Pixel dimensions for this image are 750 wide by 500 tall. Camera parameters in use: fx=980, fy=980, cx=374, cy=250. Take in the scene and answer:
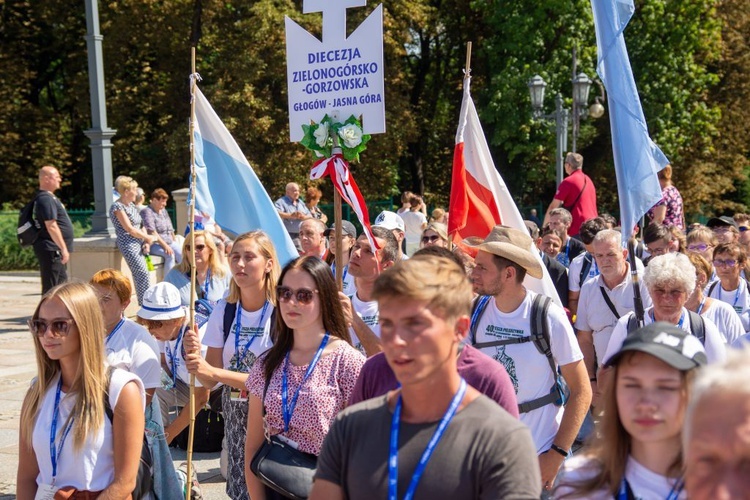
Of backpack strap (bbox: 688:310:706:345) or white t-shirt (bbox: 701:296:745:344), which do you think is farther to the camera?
white t-shirt (bbox: 701:296:745:344)

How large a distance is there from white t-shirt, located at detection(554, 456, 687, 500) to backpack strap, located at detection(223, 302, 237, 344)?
2.82 m

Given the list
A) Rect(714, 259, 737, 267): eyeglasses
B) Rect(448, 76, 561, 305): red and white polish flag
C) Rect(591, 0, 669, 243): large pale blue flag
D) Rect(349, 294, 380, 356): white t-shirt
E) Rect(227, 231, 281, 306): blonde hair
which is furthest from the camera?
Rect(714, 259, 737, 267): eyeglasses

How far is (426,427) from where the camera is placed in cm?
256

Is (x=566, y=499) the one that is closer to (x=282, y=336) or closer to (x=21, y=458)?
(x=282, y=336)

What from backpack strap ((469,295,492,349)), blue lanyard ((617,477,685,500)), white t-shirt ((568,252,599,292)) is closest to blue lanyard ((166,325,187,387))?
backpack strap ((469,295,492,349))

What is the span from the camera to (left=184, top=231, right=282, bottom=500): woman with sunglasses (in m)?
→ 4.87

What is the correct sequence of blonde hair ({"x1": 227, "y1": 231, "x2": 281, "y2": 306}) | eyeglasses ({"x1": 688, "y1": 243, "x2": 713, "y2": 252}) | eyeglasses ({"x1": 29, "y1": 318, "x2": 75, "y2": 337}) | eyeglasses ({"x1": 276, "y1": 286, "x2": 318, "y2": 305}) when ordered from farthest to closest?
eyeglasses ({"x1": 688, "y1": 243, "x2": 713, "y2": 252}), blonde hair ({"x1": 227, "y1": 231, "x2": 281, "y2": 306}), eyeglasses ({"x1": 276, "y1": 286, "x2": 318, "y2": 305}), eyeglasses ({"x1": 29, "y1": 318, "x2": 75, "y2": 337})

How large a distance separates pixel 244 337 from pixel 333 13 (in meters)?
2.07

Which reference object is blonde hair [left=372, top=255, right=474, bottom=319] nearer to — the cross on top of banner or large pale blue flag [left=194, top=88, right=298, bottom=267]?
the cross on top of banner

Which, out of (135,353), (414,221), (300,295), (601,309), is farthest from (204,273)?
(414,221)

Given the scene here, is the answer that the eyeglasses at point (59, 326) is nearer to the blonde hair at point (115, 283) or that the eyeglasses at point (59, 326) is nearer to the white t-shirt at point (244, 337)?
the white t-shirt at point (244, 337)

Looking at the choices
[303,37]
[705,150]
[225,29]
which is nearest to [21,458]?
[303,37]

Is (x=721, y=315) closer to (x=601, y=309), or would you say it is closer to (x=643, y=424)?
(x=601, y=309)

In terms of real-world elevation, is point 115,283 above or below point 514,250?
below
